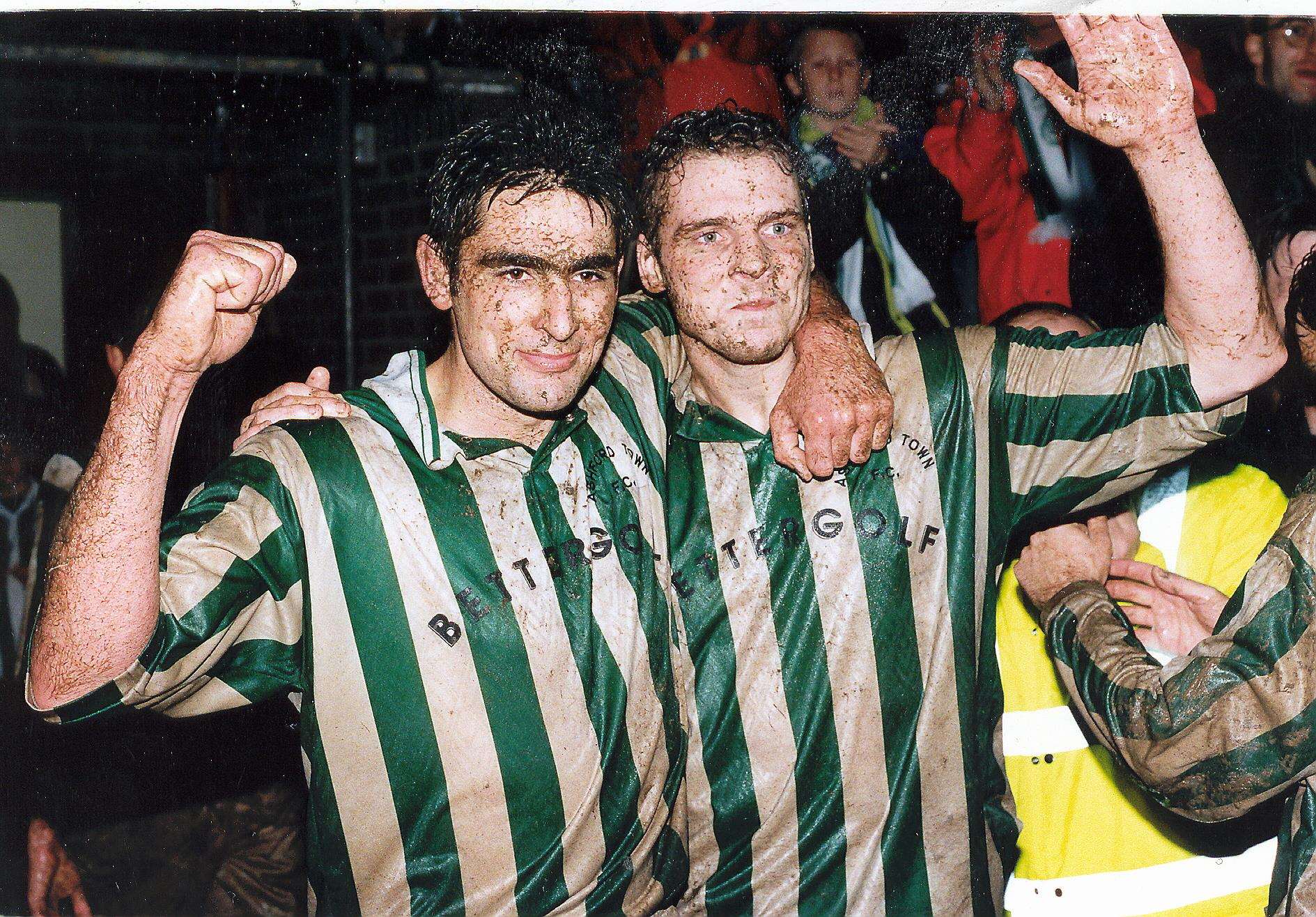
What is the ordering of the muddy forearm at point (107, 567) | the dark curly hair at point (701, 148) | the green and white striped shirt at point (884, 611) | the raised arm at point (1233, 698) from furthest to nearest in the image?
the dark curly hair at point (701, 148) → the green and white striped shirt at point (884, 611) → the raised arm at point (1233, 698) → the muddy forearm at point (107, 567)

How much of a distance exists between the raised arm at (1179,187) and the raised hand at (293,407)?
1.29 meters

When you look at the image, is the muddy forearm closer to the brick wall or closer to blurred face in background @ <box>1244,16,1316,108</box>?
the brick wall

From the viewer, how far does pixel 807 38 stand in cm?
222

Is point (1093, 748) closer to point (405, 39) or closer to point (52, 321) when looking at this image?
point (405, 39)

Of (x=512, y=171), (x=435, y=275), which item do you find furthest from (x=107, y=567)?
(x=512, y=171)

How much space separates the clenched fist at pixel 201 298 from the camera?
152 cm

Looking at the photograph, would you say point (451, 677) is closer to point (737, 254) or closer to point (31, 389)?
point (737, 254)

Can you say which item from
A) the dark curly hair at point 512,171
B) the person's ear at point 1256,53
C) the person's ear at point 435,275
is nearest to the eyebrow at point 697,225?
the dark curly hair at point 512,171

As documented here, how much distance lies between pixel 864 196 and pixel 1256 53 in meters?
0.85

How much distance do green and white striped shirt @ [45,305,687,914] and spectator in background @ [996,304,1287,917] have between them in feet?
2.72

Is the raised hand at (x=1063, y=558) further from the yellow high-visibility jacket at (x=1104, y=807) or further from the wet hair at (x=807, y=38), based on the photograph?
the wet hair at (x=807, y=38)

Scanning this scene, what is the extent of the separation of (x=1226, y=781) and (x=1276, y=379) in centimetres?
89

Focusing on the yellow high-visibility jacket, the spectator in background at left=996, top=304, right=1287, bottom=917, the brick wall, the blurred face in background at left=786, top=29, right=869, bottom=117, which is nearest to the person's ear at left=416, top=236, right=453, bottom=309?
the brick wall

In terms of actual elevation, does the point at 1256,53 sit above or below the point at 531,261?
above
